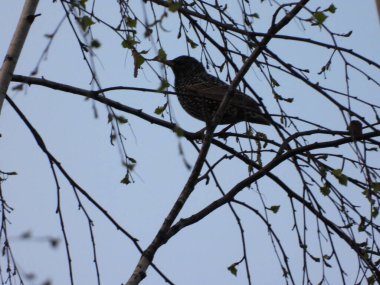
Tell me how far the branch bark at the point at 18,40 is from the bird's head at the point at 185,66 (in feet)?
14.1

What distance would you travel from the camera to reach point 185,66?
24.0ft

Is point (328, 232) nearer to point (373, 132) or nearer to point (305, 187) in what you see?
point (305, 187)

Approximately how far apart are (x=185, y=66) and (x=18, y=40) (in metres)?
4.47

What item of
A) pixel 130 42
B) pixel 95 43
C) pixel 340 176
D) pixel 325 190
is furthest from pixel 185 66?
pixel 95 43

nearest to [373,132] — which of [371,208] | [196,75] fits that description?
[371,208]

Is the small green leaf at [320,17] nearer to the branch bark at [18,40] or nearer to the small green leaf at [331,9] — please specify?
the small green leaf at [331,9]

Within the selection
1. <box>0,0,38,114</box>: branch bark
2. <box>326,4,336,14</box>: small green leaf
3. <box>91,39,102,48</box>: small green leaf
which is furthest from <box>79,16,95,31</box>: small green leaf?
<box>326,4,336,14</box>: small green leaf

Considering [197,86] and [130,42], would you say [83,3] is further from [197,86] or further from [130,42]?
[197,86]

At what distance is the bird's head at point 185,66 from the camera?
7.26 m

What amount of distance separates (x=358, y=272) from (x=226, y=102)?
3.61ft

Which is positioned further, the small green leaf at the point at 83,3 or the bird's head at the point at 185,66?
the bird's head at the point at 185,66

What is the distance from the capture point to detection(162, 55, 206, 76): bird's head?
7.26 metres

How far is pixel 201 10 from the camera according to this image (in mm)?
4195

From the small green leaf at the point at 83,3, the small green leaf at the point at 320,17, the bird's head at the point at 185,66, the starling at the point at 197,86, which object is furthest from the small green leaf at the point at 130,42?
the bird's head at the point at 185,66
